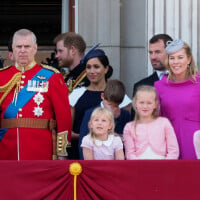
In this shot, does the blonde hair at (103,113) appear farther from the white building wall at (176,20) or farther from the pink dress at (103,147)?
the white building wall at (176,20)

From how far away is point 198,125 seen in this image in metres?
7.54

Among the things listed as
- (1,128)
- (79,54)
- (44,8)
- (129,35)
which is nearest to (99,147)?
(1,128)

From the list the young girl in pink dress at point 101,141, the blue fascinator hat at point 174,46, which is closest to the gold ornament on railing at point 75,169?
the young girl in pink dress at point 101,141

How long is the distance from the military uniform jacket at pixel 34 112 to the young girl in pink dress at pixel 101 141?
0.35m

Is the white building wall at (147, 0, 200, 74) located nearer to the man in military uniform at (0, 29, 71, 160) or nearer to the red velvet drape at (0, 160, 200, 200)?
the man in military uniform at (0, 29, 71, 160)

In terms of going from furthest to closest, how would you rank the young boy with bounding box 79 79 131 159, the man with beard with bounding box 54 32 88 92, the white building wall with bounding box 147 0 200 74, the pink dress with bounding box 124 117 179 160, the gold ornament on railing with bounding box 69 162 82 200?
the white building wall with bounding box 147 0 200 74 < the man with beard with bounding box 54 32 88 92 < the young boy with bounding box 79 79 131 159 < the pink dress with bounding box 124 117 179 160 < the gold ornament on railing with bounding box 69 162 82 200

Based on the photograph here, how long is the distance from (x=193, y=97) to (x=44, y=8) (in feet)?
10.0

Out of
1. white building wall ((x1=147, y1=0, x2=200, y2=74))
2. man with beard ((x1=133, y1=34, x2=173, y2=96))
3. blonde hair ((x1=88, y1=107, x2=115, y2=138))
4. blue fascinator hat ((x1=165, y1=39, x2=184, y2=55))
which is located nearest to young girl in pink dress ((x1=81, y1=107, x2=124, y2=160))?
blonde hair ((x1=88, y1=107, x2=115, y2=138))

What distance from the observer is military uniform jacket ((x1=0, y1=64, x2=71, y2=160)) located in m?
7.74

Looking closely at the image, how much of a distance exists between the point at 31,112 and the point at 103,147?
2.20ft

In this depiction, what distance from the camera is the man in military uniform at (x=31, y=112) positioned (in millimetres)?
7738

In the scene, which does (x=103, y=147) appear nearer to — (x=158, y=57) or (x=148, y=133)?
(x=148, y=133)

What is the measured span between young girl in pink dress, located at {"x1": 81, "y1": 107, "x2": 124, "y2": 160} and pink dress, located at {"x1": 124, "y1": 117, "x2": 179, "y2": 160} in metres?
0.08

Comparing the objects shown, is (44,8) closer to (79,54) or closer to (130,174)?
(79,54)
